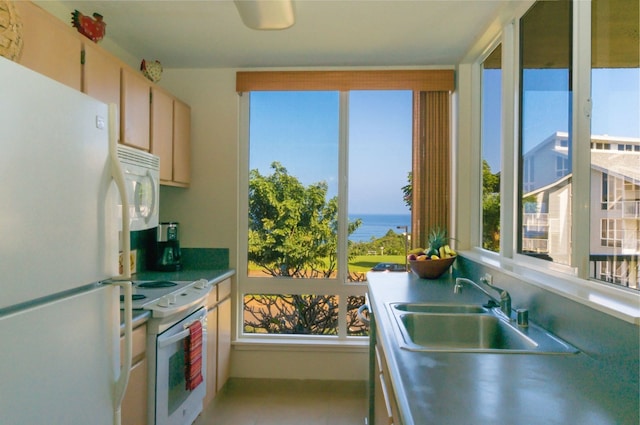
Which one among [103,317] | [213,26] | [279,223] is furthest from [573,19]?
[279,223]

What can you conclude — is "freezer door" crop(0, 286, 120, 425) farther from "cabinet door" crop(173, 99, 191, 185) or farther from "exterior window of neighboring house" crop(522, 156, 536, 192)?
"exterior window of neighboring house" crop(522, 156, 536, 192)

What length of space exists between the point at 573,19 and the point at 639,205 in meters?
0.83

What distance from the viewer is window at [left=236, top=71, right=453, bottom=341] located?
10.9 feet

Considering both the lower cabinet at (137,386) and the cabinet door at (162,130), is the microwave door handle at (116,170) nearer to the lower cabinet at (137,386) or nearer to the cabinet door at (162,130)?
the lower cabinet at (137,386)

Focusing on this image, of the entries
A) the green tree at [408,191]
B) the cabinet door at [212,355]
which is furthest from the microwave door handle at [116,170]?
the green tree at [408,191]

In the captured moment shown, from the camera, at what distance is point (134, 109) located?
243cm

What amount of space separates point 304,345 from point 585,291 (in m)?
2.25

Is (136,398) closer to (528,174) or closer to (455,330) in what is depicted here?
(455,330)

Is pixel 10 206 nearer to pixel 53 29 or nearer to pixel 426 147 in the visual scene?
pixel 53 29

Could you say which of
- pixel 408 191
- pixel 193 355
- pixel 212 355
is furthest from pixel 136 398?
pixel 408 191

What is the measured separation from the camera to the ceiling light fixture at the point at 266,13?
200cm

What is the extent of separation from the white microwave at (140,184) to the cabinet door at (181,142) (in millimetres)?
528

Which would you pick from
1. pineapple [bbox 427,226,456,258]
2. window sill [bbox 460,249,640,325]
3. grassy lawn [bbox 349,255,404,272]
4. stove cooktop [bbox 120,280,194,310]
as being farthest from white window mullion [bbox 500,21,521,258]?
stove cooktop [bbox 120,280,194,310]

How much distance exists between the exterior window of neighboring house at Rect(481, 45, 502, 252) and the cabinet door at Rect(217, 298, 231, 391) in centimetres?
189
